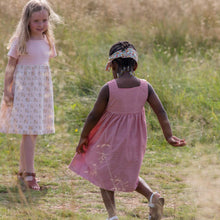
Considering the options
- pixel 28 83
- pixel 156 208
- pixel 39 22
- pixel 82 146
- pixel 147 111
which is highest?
pixel 39 22

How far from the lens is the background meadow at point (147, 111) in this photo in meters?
3.31

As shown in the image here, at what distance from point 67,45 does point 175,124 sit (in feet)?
7.86

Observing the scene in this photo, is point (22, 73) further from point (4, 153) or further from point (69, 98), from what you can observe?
point (69, 98)

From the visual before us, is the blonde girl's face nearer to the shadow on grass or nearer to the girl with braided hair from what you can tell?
the girl with braided hair

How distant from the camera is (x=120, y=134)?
2.91 m

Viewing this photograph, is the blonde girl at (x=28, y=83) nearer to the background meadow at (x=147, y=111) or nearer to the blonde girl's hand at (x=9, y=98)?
the blonde girl's hand at (x=9, y=98)

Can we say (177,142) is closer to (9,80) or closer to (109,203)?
(109,203)

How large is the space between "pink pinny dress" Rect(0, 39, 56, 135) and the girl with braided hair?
880 millimetres

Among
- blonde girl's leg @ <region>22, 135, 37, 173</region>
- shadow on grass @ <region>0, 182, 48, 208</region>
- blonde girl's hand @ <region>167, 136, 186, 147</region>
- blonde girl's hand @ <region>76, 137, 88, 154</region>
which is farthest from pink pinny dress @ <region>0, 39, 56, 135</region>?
blonde girl's hand @ <region>167, 136, 186, 147</region>

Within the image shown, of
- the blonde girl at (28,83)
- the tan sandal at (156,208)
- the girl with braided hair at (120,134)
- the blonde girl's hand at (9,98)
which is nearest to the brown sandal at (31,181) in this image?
the blonde girl at (28,83)

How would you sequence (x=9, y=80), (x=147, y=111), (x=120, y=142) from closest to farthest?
(x=120, y=142)
(x=9, y=80)
(x=147, y=111)

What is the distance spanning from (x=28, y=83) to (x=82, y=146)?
99cm

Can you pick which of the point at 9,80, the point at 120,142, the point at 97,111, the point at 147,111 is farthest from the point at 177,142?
the point at 147,111

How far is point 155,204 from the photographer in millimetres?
2924
